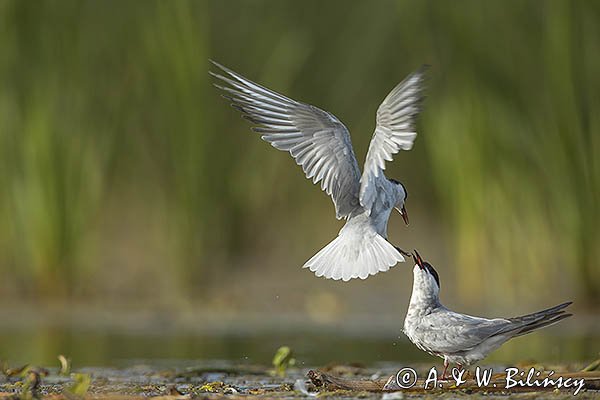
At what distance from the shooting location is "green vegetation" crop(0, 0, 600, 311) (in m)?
11.5

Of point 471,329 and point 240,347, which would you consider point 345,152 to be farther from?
point 240,347

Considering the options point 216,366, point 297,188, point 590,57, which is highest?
point 590,57

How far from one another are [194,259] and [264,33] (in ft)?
7.99

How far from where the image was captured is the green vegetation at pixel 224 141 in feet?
37.6

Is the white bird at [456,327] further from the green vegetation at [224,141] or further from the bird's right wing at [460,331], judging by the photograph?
the green vegetation at [224,141]

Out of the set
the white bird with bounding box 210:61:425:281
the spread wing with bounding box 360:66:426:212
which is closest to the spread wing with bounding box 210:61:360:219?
the white bird with bounding box 210:61:425:281

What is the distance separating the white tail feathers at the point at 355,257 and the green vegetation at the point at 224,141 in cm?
482

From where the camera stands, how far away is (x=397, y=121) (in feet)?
22.1

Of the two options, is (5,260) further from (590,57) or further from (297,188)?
(590,57)

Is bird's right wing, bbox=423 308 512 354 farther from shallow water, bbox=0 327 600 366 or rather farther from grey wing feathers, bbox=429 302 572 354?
shallow water, bbox=0 327 600 366

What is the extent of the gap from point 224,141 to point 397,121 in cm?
622

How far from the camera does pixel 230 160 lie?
41.9 feet

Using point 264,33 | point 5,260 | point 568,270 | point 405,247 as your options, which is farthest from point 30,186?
point 568,270

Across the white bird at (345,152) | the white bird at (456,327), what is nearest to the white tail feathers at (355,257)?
the white bird at (345,152)
